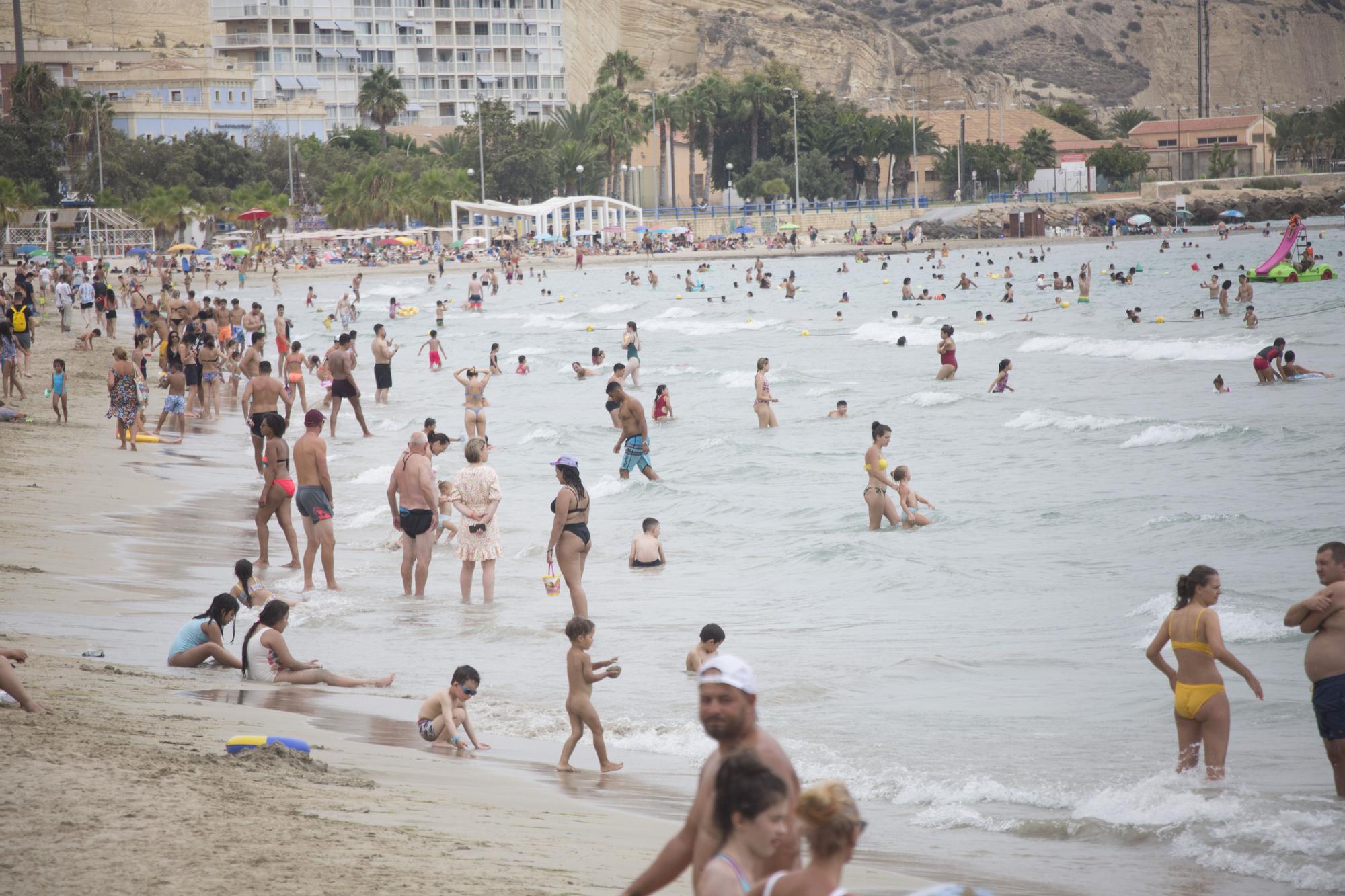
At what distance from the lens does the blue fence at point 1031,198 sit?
295 ft

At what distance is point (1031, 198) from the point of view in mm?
91375

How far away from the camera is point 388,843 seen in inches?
184

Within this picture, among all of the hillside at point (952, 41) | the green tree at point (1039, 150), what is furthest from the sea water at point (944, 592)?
the hillside at point (952, 41)

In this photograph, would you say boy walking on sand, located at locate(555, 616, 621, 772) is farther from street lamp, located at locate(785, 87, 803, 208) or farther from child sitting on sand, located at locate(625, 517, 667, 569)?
street lamp, located at locate(785, 87, 803, 208)

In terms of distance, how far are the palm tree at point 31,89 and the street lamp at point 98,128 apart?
242 centimetres

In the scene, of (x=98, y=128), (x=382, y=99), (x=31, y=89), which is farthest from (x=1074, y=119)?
(x=31, y=89)

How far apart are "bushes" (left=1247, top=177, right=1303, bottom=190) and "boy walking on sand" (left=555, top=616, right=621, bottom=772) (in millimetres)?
94897

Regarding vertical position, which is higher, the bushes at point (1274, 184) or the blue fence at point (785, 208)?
the bushes at point (1274, 184)

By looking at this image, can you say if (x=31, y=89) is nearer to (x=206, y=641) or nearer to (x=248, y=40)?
(x=248, y=40)

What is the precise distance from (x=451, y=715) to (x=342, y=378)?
1197 centimetres

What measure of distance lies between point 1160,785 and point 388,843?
367 centimetres

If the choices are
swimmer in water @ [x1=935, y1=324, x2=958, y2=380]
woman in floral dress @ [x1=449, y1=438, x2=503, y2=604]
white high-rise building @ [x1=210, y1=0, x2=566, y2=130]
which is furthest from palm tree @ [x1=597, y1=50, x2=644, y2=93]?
woman in floral dress @ [x1=449, y1=438, x2=503, y2=604]

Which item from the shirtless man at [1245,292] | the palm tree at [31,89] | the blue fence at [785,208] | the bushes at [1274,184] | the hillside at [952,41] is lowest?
the shirtless man at [1245,292]

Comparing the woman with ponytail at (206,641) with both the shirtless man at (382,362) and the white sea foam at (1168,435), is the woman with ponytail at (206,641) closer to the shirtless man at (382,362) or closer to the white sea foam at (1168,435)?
the shirtless man at (382,362)
